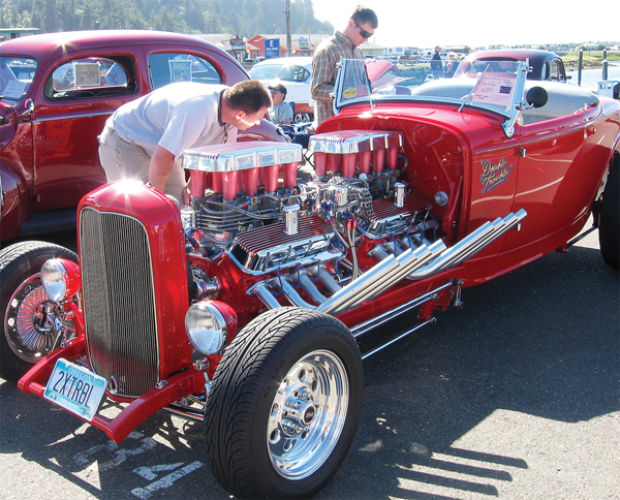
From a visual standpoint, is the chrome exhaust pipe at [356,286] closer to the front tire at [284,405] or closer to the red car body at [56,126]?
the front tire at [284,405]

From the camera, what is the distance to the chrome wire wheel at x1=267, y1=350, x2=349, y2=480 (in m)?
2.52

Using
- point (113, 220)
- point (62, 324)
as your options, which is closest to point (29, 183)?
point (62, 324)

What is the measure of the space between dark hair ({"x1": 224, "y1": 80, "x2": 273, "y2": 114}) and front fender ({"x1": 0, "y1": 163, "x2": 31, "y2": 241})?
97.4 inches

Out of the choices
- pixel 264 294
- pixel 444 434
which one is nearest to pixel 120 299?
pixel 264 294

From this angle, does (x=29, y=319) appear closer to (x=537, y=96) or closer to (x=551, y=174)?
(x=537, y=96)

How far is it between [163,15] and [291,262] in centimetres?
10778

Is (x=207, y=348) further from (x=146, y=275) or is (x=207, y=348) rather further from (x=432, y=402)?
(x=432, y=402)

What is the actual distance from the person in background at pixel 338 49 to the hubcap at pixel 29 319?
3069mm

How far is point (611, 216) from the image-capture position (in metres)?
4.89

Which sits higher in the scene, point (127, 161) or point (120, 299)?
point (127, 161)

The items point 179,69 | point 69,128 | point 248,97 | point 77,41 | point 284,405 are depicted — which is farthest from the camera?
point 179,69

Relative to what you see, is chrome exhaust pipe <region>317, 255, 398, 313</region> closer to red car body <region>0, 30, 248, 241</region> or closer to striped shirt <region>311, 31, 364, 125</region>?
striped shirt <region>311, 31, 364, 125</region>

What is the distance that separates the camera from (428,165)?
390 cm

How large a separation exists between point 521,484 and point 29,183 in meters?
4.54
